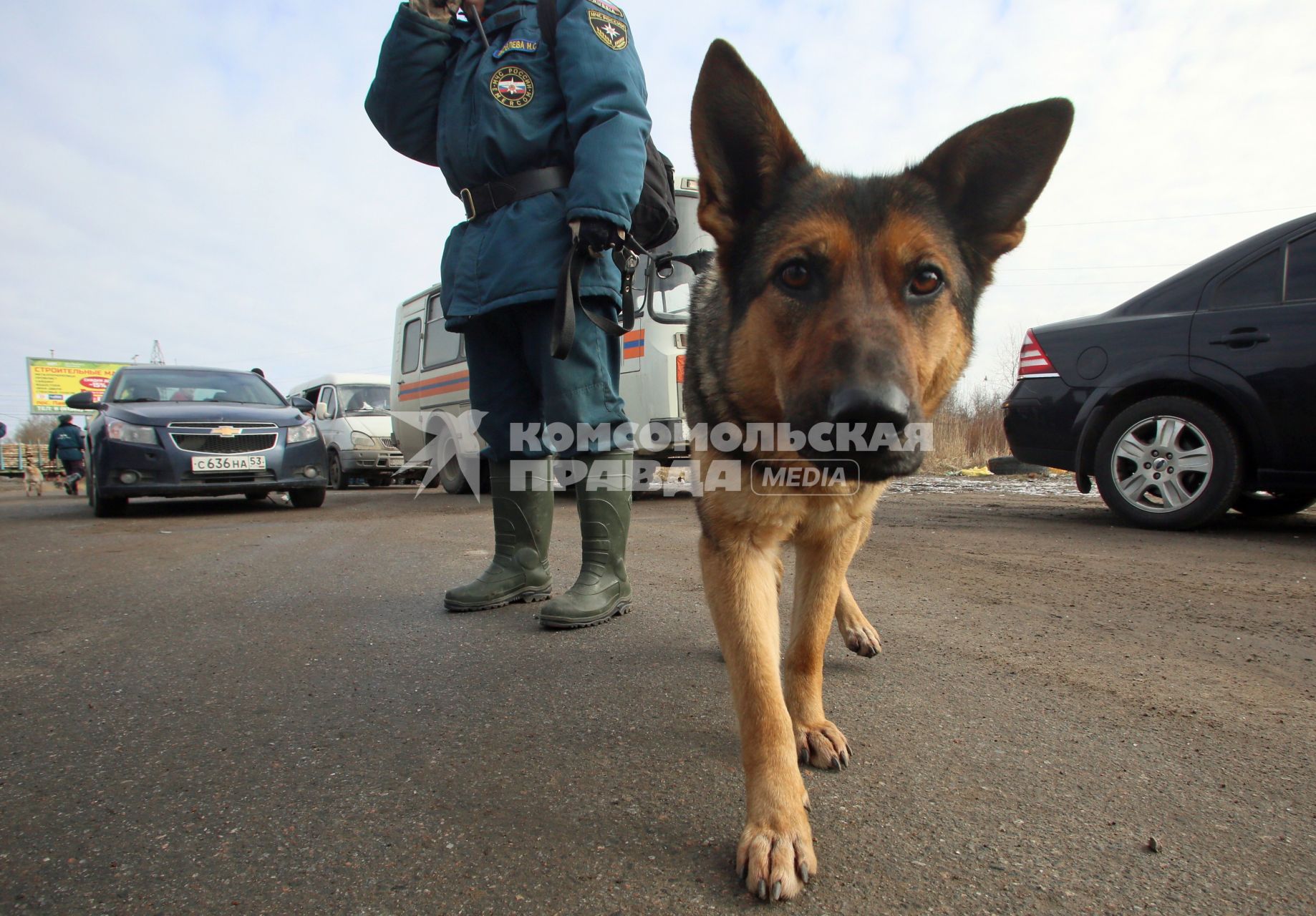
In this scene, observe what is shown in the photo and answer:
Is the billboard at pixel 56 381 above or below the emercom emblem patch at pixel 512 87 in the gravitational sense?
above

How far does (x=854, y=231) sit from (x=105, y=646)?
2843mm

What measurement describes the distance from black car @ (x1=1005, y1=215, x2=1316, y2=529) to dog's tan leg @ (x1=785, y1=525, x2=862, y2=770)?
3.80 m

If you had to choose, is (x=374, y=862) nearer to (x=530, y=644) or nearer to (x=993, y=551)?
(x=530, y=644)

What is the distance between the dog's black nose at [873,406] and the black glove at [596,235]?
1.51 metres

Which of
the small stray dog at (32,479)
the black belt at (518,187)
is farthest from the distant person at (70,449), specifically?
the black belt at (518,187)

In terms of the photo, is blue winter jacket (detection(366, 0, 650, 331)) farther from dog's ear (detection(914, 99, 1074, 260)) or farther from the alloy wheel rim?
the alloy wheel rim

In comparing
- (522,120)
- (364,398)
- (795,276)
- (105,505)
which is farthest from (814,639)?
(364,398)

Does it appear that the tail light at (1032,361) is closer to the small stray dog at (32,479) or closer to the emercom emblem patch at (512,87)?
the emercom emblem patch at (512,87)

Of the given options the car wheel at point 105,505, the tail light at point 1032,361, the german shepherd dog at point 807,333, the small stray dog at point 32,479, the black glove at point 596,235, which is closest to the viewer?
the german shepherd dog at point 807,333

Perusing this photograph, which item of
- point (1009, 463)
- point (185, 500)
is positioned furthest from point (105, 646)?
point (1009, 463)

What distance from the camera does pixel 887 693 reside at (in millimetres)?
2072

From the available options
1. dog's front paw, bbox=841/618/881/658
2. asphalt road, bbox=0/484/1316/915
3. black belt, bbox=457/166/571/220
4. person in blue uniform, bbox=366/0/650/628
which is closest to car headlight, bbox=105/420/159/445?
asphalt road, bbox=0/484/1316/915

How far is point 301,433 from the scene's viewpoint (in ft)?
26.9

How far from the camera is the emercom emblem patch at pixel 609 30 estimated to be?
9.20 ft
